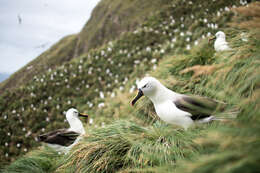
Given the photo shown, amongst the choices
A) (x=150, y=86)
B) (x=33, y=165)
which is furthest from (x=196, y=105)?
(x=33, y=165)

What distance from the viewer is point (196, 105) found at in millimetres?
2457

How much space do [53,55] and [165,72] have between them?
1291 inches

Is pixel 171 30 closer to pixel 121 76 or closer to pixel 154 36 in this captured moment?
pixel 154 36

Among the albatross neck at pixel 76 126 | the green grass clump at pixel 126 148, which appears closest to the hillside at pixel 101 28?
the albatross neck at pixel 76 126

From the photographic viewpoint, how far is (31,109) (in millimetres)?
12336

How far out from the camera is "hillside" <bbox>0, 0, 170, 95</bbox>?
22.5 meters

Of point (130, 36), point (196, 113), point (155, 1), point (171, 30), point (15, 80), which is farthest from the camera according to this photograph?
point (15, 80)

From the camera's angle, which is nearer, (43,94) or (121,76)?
(121,76)

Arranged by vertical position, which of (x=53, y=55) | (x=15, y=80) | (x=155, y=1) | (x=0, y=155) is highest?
(x=155, y=1)

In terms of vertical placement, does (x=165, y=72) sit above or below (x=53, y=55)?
below

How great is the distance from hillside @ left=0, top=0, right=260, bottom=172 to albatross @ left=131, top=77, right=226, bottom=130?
14 cm

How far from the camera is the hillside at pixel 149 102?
4.69ft

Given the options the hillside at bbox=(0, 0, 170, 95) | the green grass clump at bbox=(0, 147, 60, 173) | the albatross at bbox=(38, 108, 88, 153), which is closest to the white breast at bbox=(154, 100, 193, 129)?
the albatross at bbox=(38, 108, 88, 153)

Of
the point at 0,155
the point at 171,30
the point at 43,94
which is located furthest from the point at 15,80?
the point at 171,30
